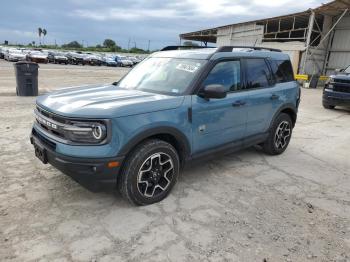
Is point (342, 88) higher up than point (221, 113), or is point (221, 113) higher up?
point (342, 88)

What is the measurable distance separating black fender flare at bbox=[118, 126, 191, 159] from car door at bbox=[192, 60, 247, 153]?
0.50ft

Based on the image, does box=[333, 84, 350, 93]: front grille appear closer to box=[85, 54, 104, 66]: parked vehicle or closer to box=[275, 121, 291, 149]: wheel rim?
box=[275, 121, 291, 149]: wheel rim

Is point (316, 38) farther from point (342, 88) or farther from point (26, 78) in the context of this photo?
point (26, 78)

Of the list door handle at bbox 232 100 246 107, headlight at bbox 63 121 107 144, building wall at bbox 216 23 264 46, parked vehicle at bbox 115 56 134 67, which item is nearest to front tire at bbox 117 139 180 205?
headlight at bbox 63 121 107 144

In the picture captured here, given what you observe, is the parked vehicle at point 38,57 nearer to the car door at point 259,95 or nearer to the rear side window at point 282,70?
the rear side window at point 282,70

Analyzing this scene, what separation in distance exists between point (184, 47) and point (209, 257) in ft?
10.8

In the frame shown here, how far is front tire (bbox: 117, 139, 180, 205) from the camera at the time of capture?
331 cm

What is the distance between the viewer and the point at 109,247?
2834 mm

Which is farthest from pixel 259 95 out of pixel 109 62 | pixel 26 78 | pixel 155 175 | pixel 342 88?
pixel 109 62

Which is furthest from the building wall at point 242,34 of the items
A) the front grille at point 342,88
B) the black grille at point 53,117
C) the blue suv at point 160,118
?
the black grille at point 53,117

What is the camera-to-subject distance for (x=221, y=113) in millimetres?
4109

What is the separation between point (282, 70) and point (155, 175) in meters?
3.19

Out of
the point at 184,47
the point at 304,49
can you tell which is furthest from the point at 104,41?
the point at 184,47

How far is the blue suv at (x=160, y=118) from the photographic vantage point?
3.09m
